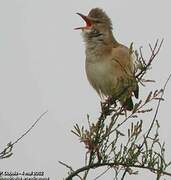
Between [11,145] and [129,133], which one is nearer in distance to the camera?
[11,145]

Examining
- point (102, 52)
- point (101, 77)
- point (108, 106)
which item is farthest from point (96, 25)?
point (108, 106)

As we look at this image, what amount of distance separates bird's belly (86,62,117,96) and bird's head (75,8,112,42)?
41 centimetres

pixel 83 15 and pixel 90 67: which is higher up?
pixel 83 15

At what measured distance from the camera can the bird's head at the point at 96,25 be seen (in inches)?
271

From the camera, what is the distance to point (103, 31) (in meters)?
7.14

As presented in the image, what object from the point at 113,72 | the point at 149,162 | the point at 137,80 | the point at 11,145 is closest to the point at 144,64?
the point at 137,80

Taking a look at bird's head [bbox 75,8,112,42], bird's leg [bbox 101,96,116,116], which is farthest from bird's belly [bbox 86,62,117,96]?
bird's leg [bbox 101,96,116,116]

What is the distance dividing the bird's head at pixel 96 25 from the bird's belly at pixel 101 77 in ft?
1.34

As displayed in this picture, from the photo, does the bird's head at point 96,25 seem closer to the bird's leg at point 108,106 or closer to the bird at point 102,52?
the bird at point 102,52

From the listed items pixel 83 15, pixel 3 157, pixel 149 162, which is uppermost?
pixel 83 15

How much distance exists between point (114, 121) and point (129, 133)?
0.64 ft

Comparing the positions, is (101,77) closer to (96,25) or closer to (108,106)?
(96,25)

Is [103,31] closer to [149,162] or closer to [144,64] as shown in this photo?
[144,64]

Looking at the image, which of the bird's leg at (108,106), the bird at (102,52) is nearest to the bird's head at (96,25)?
the bird at (102,52)
